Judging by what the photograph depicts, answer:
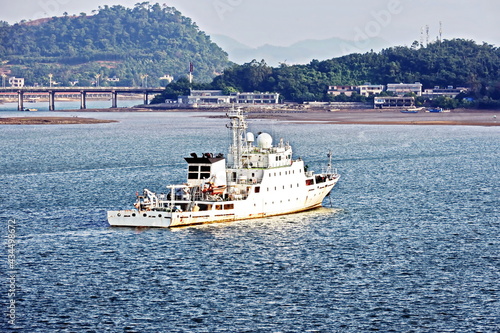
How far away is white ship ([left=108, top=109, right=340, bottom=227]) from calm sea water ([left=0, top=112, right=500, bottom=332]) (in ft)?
3.66

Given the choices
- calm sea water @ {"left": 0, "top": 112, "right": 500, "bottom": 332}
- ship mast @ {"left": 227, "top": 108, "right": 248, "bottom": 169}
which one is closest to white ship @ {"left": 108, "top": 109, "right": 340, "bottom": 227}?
ship mast @ {"left": 227, "top": 108, "right": 248, "bottom": 169}

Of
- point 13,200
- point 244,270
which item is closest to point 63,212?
point 13,200

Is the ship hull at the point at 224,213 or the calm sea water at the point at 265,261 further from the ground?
the ship hull at the point at 224,213

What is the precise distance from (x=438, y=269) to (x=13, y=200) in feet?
125

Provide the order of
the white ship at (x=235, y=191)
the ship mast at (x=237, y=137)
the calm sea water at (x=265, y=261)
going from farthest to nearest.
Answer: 1. the ship mast at (x=237, y=137)
2. the white ship at (x=235, y=191)
3. the calm sea water at (x=265, y=261)

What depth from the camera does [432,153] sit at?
118750 mm

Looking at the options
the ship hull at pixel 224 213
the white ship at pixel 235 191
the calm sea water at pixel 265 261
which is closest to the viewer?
the calm sea water at pixel 265 261

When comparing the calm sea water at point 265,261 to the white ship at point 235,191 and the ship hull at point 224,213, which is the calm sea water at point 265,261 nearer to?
the ship hull at point 224,213

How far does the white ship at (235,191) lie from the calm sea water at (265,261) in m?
1.11

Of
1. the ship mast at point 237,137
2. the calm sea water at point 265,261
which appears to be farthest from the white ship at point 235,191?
the calm sea water at point 265,261

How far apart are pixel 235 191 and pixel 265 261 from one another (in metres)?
12.8

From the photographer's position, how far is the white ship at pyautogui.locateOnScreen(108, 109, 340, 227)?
59.2m

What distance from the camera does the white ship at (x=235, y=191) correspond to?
59188mm

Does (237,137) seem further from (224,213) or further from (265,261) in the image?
(265,261)
